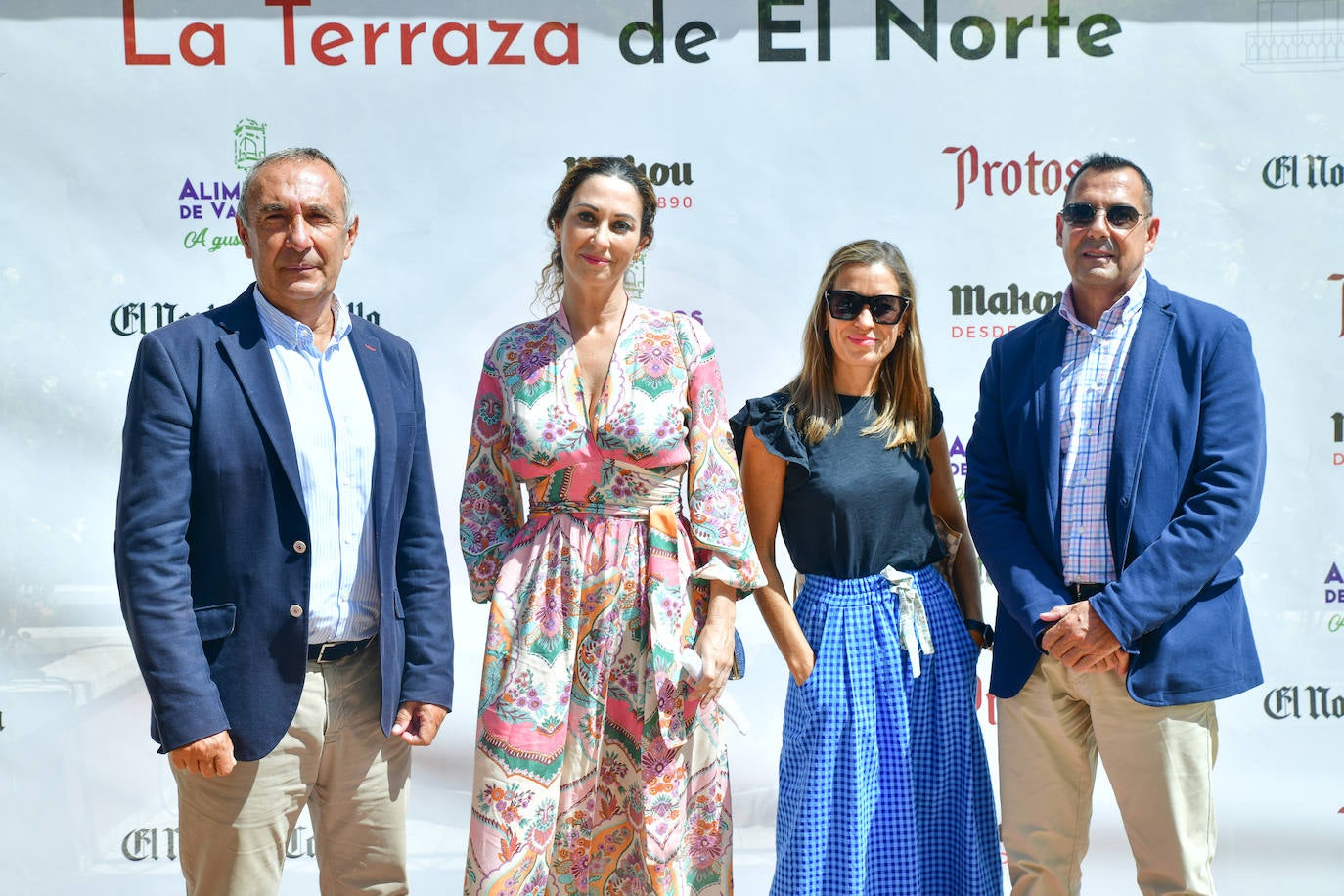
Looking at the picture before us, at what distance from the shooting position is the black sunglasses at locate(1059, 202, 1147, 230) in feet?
8.60

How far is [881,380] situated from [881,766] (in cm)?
91

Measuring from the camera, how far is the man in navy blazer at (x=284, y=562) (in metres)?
2.13

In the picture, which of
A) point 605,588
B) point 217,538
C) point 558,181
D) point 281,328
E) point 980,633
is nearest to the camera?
point 217,538

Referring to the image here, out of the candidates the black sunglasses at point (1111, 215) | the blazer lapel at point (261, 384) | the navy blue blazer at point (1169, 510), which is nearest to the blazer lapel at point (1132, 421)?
the navy blue blazer at point (1169, 510)

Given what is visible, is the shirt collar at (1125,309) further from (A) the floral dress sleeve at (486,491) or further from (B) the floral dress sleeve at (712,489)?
(A) the floral dress sleeve at (486,491)

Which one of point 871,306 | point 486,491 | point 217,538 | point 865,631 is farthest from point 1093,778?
point 217,538

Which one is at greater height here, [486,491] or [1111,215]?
[1111,215]

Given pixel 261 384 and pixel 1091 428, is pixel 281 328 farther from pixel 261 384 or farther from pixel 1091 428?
pixel 1091 428

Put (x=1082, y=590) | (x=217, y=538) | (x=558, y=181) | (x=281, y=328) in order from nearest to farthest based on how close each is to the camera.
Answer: (x=217, y=538), (x=281, y=328), (x=1082, y=590), (x=558, y=181)

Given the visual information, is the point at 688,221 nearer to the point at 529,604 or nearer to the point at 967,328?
the point at 967,328

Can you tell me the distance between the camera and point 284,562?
2.20 metres

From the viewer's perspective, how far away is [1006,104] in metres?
3.57

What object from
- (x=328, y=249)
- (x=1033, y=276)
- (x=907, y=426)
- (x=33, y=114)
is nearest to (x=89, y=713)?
(x=33, y=114)

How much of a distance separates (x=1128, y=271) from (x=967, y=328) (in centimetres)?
101
